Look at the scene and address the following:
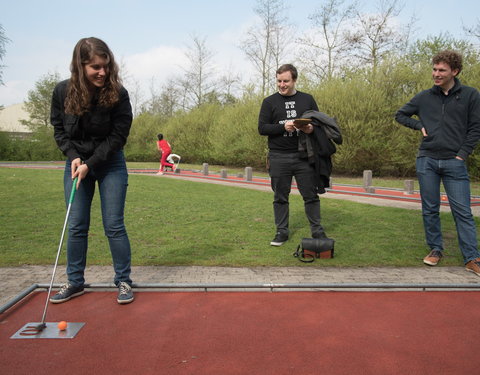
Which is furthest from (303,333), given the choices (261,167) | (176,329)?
(261,167)

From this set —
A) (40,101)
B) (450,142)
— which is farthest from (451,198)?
(40,101)

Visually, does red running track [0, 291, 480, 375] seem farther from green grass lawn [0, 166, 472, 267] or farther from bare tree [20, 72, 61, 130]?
bare tree [20, 72, 61, 130]

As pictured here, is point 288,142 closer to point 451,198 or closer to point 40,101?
point 451,198

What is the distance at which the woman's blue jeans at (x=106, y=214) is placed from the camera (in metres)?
3.26

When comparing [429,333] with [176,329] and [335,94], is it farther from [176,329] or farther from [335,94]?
[335,94]

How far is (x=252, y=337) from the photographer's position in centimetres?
259

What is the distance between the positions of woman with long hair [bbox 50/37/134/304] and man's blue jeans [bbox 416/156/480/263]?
3123 mm

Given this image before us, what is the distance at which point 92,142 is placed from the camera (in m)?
3.20

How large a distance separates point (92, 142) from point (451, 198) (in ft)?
11.6

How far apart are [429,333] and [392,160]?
53.2ft

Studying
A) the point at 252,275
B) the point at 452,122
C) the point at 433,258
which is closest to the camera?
the point at 252,275

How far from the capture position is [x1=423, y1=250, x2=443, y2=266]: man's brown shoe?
13.9ft

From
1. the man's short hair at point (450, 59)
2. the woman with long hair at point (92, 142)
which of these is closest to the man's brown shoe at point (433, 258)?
the man's short hair at point (450, 59)

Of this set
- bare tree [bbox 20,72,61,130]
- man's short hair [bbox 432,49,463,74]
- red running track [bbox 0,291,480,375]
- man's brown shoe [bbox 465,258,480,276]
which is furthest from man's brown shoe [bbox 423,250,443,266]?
bare tree [bbox 20,72,61,130]
